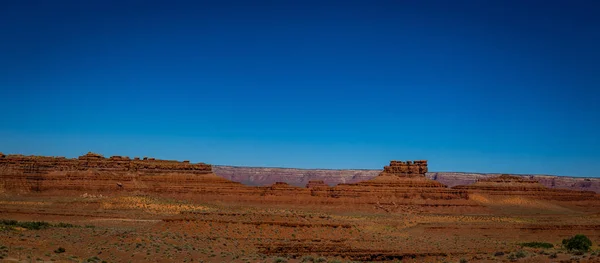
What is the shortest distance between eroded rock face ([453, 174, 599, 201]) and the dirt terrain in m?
0.26

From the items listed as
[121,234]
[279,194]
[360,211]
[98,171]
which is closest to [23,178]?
[98,171]

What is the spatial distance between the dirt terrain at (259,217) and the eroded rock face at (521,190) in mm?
265

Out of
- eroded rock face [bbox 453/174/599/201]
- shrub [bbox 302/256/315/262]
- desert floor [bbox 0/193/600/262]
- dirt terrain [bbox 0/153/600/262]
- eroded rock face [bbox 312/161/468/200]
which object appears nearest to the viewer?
desert floor [bbox 0/193/600/262]

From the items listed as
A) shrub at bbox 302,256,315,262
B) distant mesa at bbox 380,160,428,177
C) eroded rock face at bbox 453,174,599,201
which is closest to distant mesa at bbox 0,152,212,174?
distant mesa at bbox 380,160,428,177

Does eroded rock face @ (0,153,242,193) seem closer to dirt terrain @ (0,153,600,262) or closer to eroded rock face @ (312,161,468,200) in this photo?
dirt terrain @ (0,153,600,262)

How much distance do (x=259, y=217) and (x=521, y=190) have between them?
247 ft

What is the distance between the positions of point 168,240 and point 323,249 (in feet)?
30.5

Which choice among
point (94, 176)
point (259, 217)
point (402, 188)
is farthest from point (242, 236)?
point (94, 176)

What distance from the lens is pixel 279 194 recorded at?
81.4 m

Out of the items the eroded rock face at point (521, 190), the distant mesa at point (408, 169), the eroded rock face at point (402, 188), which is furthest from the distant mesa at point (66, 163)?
the eroded rock face at point (521, 190)

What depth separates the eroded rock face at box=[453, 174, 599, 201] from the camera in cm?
9988

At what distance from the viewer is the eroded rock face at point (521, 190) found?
99.9 metres

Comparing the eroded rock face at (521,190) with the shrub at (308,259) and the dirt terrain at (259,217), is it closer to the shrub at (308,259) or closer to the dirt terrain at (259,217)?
the dirt terrain at (259,217)

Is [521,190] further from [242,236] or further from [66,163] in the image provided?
[242,236]
